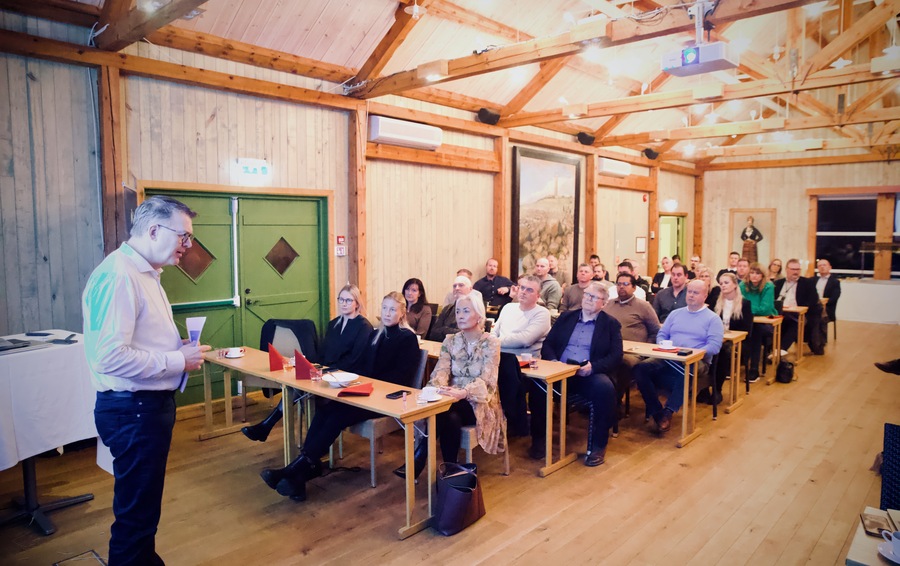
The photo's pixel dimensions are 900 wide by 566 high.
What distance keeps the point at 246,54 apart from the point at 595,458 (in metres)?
4.89

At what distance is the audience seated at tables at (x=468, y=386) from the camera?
3.93 m

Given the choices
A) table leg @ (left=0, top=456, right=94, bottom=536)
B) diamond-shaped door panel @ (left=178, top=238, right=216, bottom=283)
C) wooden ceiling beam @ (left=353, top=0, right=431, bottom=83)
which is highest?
wooden ceiling beam @ (left=353, top=0, right=431, bottom=83)

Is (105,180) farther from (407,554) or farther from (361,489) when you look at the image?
(407,554)

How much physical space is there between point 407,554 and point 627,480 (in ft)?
5.85

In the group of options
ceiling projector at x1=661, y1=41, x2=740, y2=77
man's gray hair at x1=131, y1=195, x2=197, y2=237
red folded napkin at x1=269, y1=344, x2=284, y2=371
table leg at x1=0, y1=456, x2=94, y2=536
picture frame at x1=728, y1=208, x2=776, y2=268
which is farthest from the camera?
picture frame at x1=728, y1=208, x2=776, y2=268

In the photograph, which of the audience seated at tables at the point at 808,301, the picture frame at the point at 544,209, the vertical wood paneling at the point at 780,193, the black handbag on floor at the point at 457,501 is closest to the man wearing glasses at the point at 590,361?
the black handbag on floor at the point at 457,501

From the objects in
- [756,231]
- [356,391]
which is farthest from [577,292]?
[756,231]

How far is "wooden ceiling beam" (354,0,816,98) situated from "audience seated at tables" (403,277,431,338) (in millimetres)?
2111

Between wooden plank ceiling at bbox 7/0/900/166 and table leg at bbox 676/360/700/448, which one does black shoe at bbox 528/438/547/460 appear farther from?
wooden plank ceiling at bbox 7/0/900/166

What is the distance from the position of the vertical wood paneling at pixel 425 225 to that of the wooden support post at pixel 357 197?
0.29 meters

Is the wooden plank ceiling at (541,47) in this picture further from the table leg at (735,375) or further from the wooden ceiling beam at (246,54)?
the table leg at (735,375)

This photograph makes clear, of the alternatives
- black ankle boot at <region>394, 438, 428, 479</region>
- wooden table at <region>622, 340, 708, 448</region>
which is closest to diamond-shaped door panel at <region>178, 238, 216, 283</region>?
black ankle boot at <region>394, 438, 428, 479</region>

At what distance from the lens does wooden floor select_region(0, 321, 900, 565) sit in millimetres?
3281

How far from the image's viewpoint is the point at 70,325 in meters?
5.09
